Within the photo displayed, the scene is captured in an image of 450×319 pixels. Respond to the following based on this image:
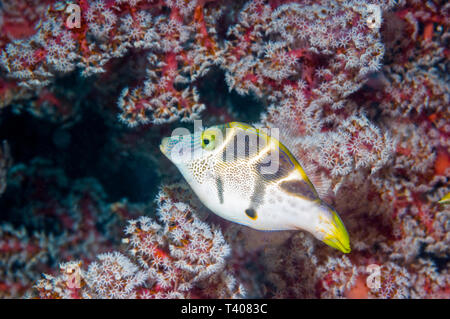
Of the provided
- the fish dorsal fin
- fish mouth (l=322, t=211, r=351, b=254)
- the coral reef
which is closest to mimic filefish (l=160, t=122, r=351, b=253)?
fish mouth (l=322, t=211, r=351, b=254)

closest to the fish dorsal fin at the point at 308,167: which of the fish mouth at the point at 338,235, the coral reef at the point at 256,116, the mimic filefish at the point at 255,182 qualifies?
the coral reef at the point at 256,116

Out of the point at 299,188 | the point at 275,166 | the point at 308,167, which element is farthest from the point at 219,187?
the point at 308,167

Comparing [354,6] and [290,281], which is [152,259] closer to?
[290,281]

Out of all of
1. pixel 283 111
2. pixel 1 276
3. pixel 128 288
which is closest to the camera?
pixel 128 288

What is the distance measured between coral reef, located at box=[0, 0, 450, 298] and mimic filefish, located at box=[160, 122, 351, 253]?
0.85 ft

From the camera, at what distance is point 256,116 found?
10.3 ft

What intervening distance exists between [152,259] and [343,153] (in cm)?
163

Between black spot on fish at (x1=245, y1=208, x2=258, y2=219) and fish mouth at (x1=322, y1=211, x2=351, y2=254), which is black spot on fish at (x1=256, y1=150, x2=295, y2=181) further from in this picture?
fish mouth at (x1=322, y1=211, x2=351, y2=254)

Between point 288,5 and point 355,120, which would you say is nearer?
point 355,120

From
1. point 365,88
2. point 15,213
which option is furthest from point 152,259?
point 15,213

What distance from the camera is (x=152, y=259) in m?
2.08

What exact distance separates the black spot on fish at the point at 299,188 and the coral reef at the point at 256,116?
257 mm

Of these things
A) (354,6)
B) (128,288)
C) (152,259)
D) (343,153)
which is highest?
(354,6)

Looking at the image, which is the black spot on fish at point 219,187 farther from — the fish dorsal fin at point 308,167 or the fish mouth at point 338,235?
the fish mouth at point 338,235
